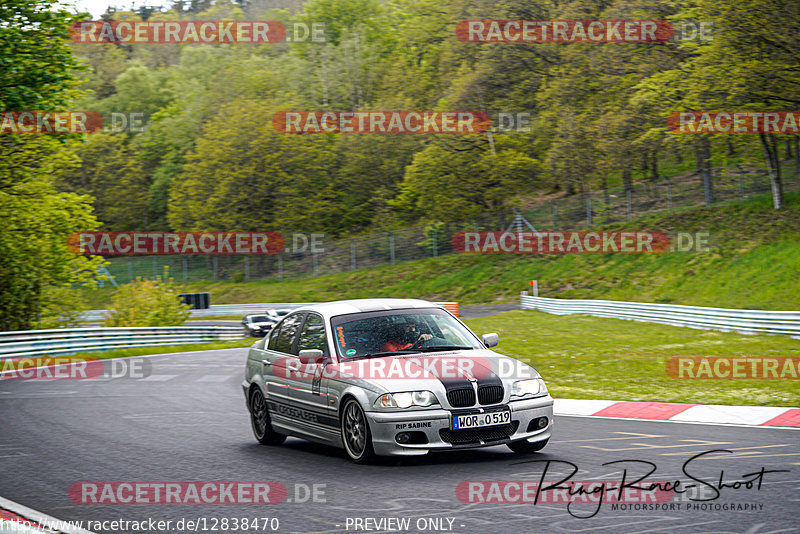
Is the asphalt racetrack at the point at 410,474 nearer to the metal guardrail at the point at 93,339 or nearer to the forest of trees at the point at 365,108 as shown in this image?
the metal guardrail at the point at 93,339

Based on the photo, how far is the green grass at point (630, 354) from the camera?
1416cm

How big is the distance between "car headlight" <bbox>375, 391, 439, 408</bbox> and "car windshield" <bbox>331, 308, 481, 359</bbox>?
953mm

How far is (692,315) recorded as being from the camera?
29.6 metres

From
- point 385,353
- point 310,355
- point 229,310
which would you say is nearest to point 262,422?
point 310,355

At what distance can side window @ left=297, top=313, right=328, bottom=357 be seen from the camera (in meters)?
9.66

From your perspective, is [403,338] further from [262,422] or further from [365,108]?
[365,108]

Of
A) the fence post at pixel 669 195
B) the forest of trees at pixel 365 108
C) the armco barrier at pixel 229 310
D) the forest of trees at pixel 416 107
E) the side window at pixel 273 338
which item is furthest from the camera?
the armco barrier at pixel 229 310

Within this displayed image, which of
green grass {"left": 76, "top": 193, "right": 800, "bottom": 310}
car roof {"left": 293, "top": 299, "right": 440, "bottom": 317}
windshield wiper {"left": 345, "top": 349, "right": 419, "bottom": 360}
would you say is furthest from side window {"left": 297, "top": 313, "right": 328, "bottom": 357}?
green grass {"left": 76, "top": 193, "right": 800, "bottom": 310}

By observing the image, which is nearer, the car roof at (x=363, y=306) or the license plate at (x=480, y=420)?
the license plate at (x=480, y=420)

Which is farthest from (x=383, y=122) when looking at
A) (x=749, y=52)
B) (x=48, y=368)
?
(x=48, y=368)

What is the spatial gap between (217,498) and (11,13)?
25775 millimetres

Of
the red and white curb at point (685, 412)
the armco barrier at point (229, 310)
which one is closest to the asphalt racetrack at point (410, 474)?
the red and white curb at point (685, 412)

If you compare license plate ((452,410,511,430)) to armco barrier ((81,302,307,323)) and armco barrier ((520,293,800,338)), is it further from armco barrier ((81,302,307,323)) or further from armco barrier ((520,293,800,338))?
armco barrier ((81,302,307,323))

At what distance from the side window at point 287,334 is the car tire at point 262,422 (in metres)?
0.64
